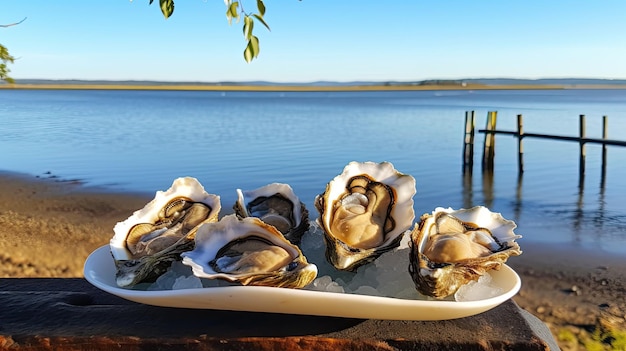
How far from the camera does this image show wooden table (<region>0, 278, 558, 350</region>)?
132 centimetres

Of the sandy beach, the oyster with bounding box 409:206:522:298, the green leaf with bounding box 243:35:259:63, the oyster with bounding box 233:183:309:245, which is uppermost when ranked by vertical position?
the green leaf with bounding box 243:35:259:63

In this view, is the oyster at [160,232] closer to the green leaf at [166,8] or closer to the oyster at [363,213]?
the oyster at [363,213]

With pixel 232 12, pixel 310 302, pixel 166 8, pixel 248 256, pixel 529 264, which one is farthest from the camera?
pixel 529 264

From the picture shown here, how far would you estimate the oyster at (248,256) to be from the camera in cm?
123

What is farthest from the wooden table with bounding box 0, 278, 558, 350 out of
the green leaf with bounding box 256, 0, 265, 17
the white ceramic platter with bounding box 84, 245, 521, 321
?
the green leaf with bounding box 256, 0, 265, 17

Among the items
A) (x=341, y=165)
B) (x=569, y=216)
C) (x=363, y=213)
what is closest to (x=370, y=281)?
(x=363, y=213)

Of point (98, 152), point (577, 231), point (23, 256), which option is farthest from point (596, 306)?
point (98, 152)

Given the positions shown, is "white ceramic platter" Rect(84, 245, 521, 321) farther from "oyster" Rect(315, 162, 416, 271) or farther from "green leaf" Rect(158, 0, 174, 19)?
"green leaf" Rect(158, 0, 174, 19)

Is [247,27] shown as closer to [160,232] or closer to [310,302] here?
[160,232]

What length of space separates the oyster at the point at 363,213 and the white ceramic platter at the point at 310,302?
5.4 inches

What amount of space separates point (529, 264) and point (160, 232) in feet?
23.2

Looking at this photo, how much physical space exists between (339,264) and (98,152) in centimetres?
2186

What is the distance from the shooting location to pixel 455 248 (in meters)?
1.37

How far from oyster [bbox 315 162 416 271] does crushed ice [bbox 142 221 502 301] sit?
4 centimetres
